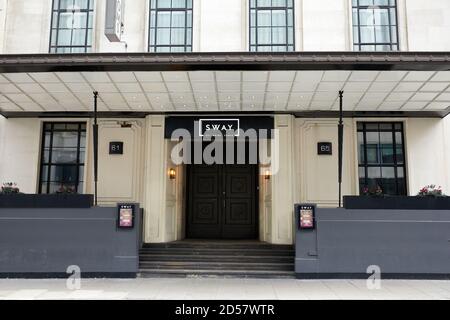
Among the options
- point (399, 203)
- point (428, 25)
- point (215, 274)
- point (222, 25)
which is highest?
point (222, 25)

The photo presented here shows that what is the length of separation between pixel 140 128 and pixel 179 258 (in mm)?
4161

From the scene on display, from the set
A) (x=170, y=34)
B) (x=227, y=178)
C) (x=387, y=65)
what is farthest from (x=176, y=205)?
(x=387, y=65)

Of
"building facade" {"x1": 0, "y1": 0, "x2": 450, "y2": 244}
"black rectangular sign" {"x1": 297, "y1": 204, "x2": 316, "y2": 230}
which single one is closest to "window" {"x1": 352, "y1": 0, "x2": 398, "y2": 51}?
"building facade" {"x1": 0, "y1": 0, "x2": 450, "y2": 244}

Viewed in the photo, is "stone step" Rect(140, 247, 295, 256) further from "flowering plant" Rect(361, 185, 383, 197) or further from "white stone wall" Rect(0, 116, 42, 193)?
"white stone wall" Rect(0, 116, 42, 193)

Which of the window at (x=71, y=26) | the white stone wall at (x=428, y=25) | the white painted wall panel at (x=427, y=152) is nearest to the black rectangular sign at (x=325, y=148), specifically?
the white painted wall panel at (x=427, y=152)

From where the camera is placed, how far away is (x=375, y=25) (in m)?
13.2

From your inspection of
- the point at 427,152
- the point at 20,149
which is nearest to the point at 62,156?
the point at 20,149

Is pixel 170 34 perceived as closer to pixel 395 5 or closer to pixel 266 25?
pixel 266 25

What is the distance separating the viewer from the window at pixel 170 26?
13234 mm

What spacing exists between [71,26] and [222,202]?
770 centimetres

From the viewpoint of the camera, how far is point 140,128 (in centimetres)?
1255

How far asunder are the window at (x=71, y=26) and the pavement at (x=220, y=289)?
7.52m

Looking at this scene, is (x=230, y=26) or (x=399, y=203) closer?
(x=399, y=203)

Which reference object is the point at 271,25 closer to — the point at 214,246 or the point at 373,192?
the point at 373,192
